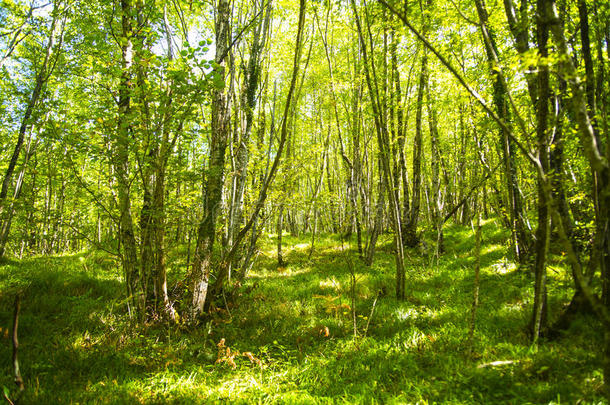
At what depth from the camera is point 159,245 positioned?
4.48 meters

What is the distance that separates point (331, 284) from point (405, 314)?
2330mm

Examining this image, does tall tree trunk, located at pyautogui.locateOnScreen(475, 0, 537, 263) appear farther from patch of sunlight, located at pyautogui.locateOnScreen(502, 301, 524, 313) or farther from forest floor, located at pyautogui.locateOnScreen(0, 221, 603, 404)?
patch of sunlight, located at pyautogui.locateOnScreen(502, 301, 524, 313)

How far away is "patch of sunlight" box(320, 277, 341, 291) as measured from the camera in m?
6.50

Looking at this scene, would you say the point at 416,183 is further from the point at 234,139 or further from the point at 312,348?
the point at 312,348

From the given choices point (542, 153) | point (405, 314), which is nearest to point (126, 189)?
point (405, 314)

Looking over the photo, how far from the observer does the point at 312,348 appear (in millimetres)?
4082

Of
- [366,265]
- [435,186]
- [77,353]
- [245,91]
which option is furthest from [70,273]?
[435,186]

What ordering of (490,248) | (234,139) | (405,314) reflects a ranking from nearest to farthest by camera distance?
1. (405,314)
2. (234,139)
3. (490,248)

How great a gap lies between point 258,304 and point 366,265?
3611 mm

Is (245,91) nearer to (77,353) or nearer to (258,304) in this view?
(258,304)

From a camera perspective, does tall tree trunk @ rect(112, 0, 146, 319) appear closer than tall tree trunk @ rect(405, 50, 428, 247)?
Yes

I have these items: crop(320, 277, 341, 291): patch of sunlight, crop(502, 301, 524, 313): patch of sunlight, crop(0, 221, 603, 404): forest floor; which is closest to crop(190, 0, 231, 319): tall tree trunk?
crop(0, 221, 603, 404): forest floor

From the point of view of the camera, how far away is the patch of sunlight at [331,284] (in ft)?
21.3

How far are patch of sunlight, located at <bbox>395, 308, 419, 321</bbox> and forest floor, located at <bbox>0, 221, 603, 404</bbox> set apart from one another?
0.02 m
